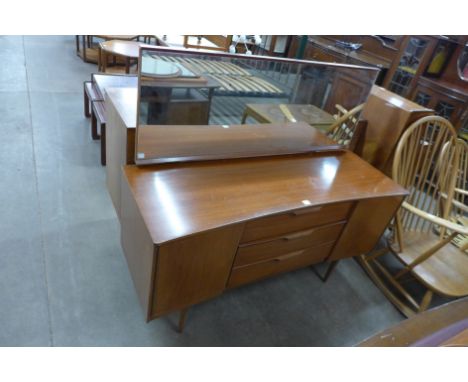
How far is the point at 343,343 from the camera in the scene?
134cm

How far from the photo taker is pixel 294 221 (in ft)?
3.60

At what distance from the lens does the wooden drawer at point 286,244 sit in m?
1.08

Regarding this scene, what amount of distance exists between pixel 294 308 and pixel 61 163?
1694mm

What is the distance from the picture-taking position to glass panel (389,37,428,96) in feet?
7.49

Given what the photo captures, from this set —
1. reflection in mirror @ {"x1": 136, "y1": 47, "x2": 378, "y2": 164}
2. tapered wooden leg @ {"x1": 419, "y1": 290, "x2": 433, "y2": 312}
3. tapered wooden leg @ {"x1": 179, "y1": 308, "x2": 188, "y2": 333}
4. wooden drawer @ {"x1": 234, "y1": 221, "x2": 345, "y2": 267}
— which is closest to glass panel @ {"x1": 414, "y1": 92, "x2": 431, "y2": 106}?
reflection in mirror @ {"x1": 136, "y1": 47, "x2": 378, "y2": 164}

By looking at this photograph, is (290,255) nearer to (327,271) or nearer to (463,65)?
(327,271)

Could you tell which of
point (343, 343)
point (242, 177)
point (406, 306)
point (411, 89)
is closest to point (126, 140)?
point (242, 177)

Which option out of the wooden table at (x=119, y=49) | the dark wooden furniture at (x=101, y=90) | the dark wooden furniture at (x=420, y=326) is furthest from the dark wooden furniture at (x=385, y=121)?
the wooden table at (x=119, y=49)

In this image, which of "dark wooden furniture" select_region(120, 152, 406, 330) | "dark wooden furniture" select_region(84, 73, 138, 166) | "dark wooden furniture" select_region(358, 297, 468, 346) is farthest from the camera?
"dark wooden furniture" select_region(84, 73, 138, 166)

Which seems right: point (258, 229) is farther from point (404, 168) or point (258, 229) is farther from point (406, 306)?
point (406, 306)

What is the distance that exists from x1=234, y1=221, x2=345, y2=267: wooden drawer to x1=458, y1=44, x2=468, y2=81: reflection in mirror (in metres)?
1.77

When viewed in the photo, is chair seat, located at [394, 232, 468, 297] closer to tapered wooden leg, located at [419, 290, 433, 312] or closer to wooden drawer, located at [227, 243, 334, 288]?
tapered wooden leg, located at [419, 290, 433, 312]

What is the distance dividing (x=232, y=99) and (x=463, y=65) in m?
2.00
